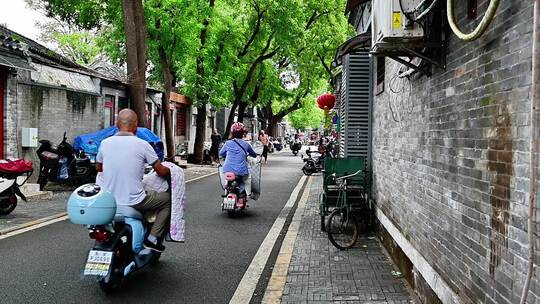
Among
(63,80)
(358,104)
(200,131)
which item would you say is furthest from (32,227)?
(200,131)

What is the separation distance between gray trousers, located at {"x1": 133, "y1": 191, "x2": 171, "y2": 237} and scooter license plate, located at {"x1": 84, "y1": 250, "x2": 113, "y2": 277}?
30.7 inches

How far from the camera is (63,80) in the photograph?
1520 cm

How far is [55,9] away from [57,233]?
9.97 metres

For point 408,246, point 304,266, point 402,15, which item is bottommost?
point 304,266

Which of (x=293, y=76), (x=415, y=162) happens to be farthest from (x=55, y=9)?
(x=293, y=76)

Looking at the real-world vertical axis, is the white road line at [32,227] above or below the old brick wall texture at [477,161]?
below

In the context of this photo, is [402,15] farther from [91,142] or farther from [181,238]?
[91,142]

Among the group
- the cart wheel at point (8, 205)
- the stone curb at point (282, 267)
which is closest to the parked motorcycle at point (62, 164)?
the cart wheel at point (8, 205)

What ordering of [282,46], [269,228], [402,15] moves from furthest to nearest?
[282,46] → [269,228] → [402,15]

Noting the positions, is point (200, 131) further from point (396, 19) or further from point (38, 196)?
point (396, 19)

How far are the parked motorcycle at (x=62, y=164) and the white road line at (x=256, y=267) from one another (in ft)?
18.7

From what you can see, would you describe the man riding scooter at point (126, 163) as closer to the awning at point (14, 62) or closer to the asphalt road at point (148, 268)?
the asphalt road at point (148, 268)

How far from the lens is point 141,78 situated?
1369 centimetres

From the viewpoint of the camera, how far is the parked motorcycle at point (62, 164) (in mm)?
12594
